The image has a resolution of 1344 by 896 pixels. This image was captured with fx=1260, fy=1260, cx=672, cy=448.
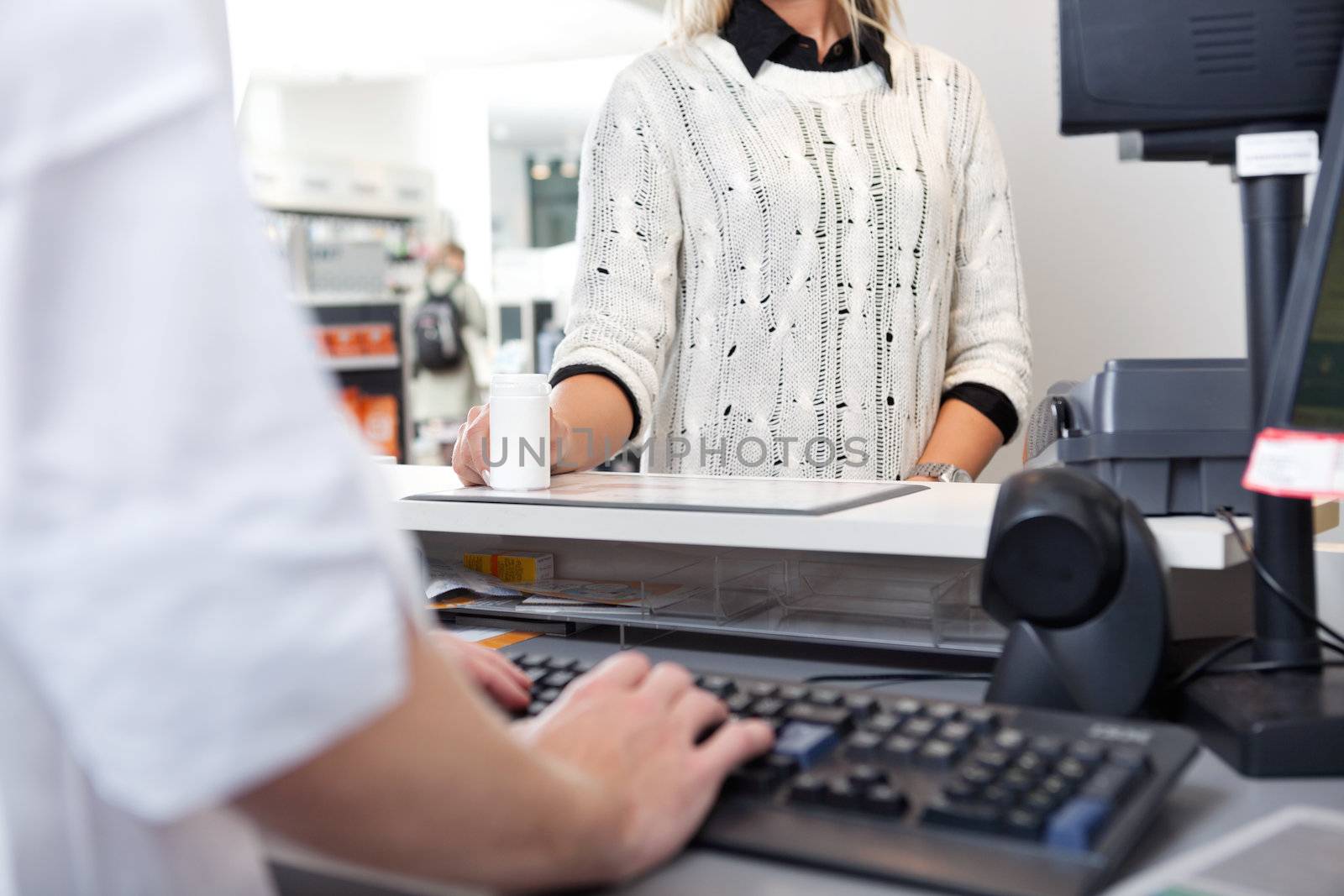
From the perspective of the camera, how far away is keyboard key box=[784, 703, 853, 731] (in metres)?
0.67

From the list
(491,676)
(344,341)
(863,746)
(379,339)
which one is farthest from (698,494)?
(379,339)

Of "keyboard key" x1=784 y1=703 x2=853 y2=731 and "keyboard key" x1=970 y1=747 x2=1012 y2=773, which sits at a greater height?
"keyboard key" x1=784 y1=703 x2=853 y2=731

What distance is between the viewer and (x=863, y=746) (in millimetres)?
638

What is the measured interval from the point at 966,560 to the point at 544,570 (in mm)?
389

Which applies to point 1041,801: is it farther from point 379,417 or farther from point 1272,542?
point 379,417

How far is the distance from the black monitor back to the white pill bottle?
0.53 metres

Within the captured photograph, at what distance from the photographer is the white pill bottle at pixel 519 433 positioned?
1.15 meters

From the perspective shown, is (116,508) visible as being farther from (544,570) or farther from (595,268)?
(595,268)

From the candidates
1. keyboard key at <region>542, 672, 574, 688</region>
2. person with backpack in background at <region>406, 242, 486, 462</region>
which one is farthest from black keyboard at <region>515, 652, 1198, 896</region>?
person with backpack in background at <region>406, 242, 486, 462</region>

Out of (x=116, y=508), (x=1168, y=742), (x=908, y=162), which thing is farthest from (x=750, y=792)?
(x=908, y=162)

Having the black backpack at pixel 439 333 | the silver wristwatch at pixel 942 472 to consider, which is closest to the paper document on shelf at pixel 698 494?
the silver wristwatch at pixel 942 472

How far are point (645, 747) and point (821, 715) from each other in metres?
0.13

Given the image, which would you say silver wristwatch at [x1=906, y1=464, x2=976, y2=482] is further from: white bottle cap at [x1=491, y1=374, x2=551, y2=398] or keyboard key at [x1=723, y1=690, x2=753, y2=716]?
keyboard key at [x1=723, y1=690, x2=753, y2=716]

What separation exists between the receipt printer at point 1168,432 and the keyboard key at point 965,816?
0.41 m
